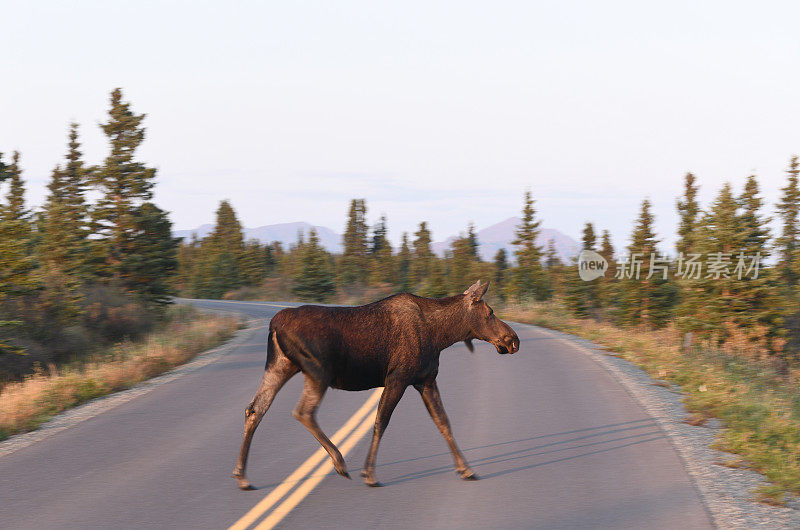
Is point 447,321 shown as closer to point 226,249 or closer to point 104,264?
→ point 104,264

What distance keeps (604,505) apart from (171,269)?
29.9 m

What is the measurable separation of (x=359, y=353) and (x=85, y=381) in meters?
7.32

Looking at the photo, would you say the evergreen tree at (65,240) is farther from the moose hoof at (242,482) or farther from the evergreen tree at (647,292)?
the evergreen tree at (647,292)

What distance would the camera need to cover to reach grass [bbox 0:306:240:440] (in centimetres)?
906

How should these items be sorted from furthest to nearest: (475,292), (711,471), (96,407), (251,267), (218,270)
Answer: (251,267), (218,270), (96,407), (711,471), (475,292)

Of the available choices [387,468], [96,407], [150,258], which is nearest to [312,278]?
[150,258]

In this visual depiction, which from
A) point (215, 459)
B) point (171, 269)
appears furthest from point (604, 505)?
point (171, 269)

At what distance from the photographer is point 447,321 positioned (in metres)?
6.16

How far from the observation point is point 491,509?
18.0ft

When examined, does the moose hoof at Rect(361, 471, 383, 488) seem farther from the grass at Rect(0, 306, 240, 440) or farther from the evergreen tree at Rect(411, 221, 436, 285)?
the evergreen tree at Rect(411, 221, 436, 285)

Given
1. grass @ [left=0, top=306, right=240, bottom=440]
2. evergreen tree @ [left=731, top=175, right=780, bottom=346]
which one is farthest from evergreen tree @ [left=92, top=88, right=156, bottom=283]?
evergreen tree @ [left=731, top=175, right=780, bottom=346]

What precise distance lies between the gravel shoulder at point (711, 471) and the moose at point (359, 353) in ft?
6.95

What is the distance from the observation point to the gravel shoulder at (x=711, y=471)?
17.5 ft

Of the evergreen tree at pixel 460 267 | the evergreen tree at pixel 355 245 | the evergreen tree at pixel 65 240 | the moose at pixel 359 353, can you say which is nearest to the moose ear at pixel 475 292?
the moose at pixel 359 353
